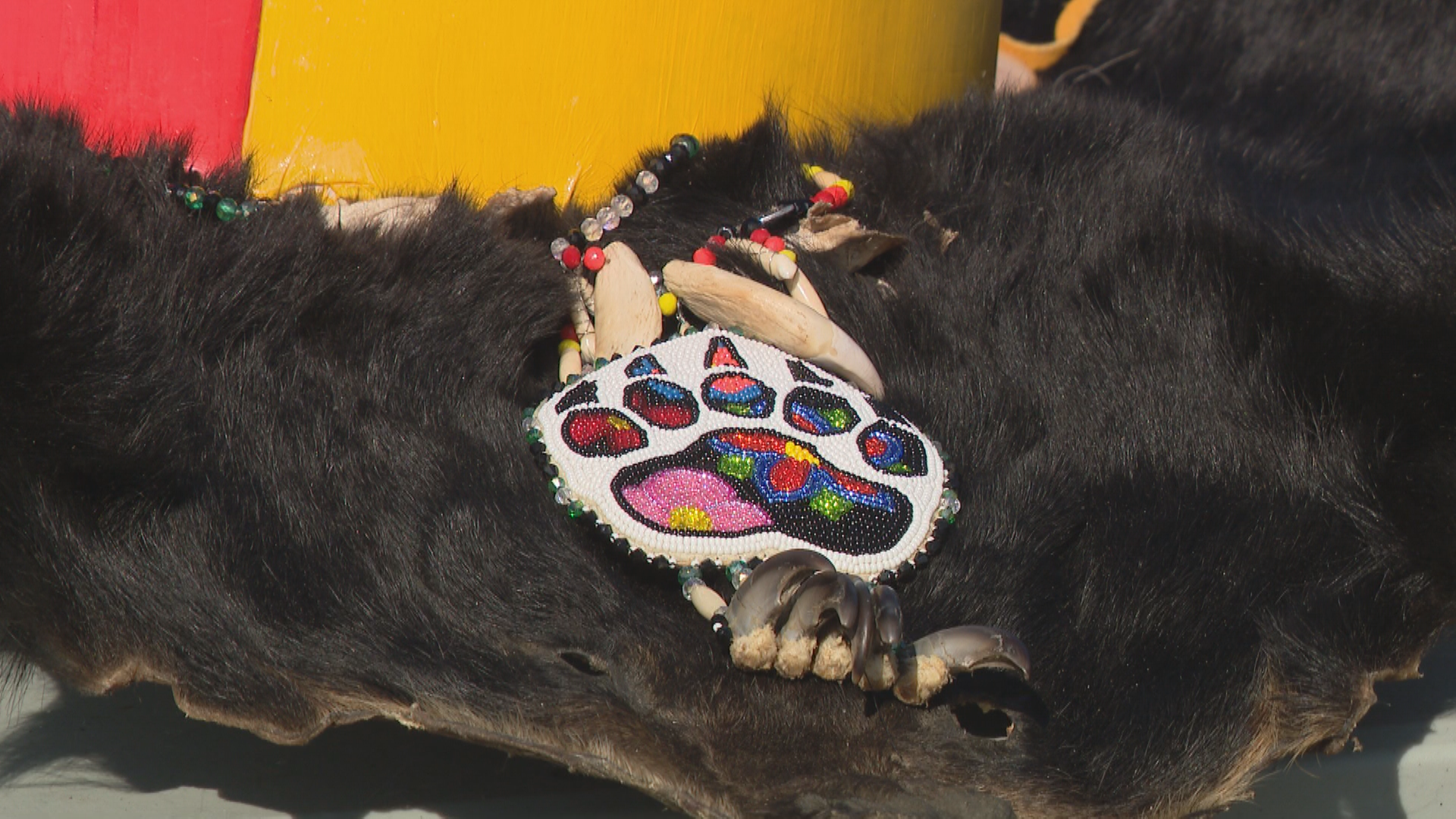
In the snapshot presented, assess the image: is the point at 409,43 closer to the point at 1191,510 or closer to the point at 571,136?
the point at 571,136

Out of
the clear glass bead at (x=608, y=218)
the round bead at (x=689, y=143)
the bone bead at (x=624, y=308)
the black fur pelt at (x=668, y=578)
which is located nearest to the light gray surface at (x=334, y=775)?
the black fur pelt at (x=668, y=578)

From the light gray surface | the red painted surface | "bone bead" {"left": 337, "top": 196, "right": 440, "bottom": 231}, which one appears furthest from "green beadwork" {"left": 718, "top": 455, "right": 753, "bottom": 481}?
the red painted surface

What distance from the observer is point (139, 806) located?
79cm

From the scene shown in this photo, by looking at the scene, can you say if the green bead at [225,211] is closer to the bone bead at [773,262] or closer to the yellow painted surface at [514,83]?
the yellow painted surface at [514,83]

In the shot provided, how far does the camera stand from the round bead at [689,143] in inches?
43.3

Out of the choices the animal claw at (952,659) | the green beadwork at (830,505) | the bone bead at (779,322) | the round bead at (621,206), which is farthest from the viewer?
the round bead at (621,206)

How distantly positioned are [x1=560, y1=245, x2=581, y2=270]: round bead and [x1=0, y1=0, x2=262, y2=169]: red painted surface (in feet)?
0.87

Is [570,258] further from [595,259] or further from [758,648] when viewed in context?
[758,648]

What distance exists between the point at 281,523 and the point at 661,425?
245 mm

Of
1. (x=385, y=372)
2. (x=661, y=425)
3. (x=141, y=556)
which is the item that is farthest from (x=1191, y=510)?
(x=141, y=556)

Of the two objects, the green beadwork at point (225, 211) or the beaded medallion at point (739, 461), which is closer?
the beaded medallion at point (739, 461)

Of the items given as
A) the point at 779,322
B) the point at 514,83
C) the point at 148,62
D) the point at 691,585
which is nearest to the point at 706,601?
the point at 691,585

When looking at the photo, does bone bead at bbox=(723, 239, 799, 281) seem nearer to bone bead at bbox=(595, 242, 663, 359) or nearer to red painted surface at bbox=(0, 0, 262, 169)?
bone bead at bbox=(595, 242, 663, 359)

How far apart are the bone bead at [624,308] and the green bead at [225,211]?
0.27 m
